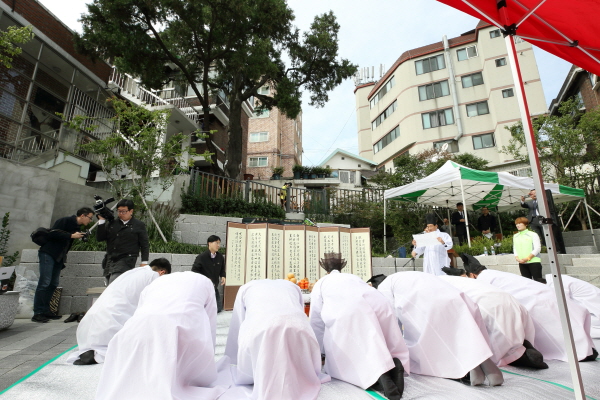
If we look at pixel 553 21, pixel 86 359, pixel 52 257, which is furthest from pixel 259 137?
pixel 553 21

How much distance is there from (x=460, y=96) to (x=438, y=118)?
2114mm

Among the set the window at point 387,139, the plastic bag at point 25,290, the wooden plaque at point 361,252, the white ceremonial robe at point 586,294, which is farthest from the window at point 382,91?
the plastic bag at point 25,290

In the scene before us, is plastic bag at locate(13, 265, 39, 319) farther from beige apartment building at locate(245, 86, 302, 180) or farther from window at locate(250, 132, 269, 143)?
window at locate(250, 132, 269, 143)

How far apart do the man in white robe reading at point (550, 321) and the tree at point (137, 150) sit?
704 centimetres

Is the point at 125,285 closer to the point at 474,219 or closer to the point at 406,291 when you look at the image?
the point at 406,291

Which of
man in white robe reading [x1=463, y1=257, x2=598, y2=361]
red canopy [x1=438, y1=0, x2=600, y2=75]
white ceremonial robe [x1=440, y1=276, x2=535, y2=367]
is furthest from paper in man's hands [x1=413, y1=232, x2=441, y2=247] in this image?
red canopy [x1=438, y1=0, x2=600, y2=75]

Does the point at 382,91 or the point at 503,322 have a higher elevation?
the point at 382,91

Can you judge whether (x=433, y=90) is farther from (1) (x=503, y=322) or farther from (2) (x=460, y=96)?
(1) (x=503, y=322)

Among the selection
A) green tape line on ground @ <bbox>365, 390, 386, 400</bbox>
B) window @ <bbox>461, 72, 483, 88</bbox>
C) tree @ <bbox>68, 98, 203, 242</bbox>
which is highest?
window @ <bbox>461, 72, 483, 88</bbox>

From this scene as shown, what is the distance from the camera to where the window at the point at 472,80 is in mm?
24047

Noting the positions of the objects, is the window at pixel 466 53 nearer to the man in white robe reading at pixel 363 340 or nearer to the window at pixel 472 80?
the window at pixel 472 80

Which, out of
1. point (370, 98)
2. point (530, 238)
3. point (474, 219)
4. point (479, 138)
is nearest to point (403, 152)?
point (479, 138)

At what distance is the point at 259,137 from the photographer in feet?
100

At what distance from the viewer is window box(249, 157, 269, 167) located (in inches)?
1168
